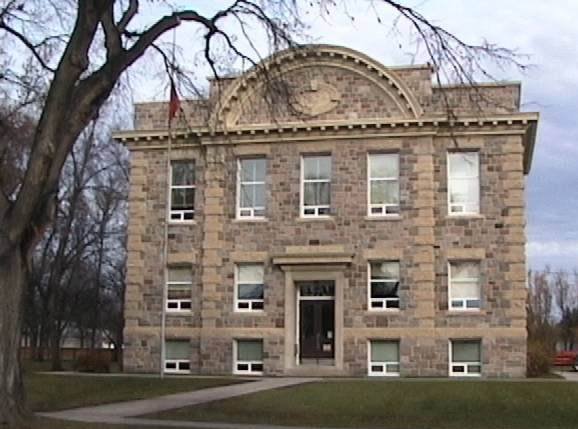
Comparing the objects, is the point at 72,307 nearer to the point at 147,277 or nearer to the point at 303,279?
the point at 147,277

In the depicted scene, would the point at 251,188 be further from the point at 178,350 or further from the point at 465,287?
the point at 465,287

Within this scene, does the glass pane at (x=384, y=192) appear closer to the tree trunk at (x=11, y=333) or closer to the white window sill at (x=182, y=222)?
the white window sill at (x=182, y=222)

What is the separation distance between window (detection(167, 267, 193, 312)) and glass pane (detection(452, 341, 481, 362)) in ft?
35.0

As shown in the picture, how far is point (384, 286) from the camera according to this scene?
34.5m

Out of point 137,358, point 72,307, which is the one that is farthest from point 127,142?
point 72,307

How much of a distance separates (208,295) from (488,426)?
19.1 meters

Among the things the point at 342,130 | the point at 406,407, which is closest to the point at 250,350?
the point at 342,130

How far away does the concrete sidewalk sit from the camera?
727 inches

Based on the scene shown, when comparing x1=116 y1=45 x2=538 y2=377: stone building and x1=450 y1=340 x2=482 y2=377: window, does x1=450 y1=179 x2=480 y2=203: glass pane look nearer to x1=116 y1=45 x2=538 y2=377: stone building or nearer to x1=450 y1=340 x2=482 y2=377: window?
x1=116 y1=45 x2=538 y2=377: stone building

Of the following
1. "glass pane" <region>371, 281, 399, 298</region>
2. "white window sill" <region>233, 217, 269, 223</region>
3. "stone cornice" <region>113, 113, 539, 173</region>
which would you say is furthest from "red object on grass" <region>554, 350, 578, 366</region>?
"white window sill" <region>233, 217, 269, 223</region>

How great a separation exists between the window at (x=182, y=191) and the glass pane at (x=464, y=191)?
10.5 metres

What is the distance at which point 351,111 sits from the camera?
3541 cm

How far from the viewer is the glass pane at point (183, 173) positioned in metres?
37.5

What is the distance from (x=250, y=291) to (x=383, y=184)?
6.72 meters
